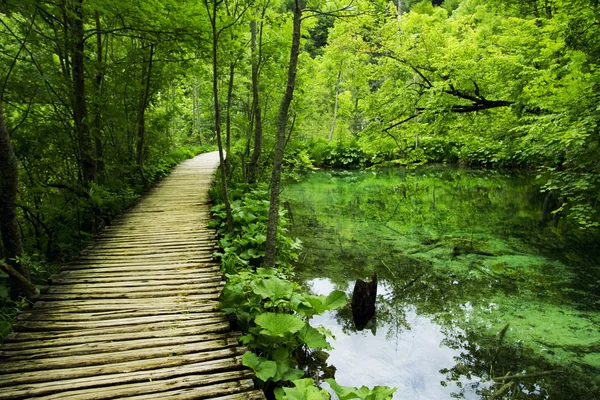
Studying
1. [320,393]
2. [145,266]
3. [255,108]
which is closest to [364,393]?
[320,393]

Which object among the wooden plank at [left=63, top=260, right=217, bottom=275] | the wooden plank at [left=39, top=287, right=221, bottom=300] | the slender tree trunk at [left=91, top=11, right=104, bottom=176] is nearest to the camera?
the wooden plank at [left=39, top=287, right=221, bottom=300]

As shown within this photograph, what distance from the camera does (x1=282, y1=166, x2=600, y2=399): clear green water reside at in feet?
12.4

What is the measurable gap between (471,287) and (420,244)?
2.24 m

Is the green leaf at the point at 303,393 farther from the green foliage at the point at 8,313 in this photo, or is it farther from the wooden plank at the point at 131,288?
the green foliage at the point at 8,313

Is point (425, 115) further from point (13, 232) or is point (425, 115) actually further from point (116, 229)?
point (13, 232)

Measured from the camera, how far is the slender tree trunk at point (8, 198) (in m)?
3.10

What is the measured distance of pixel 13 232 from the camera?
3.37 metres

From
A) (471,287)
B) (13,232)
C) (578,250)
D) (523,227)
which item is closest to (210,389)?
(13,232)

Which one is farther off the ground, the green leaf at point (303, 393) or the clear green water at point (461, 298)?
the green leaf at point (303, 393)

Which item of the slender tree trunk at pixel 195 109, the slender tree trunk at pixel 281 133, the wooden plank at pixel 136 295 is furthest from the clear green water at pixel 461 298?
the slender tree trunk at pixel 195 109

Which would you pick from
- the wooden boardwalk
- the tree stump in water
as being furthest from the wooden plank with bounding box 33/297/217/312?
the tree stump in water

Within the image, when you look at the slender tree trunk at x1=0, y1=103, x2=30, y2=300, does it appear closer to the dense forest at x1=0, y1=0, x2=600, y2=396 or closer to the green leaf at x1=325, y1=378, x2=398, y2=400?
the dense forest at x1=0, y1=0, x2=600, y2=396

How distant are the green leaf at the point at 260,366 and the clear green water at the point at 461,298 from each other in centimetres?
144

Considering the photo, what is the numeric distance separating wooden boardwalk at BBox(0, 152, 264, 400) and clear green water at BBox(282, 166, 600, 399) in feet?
5.71
